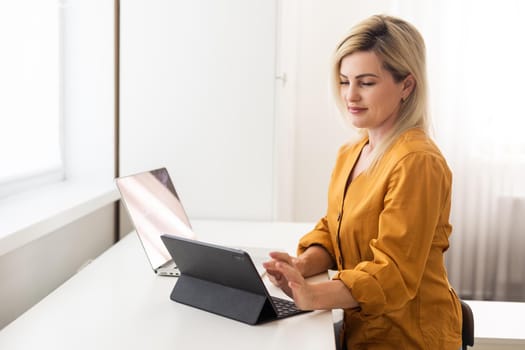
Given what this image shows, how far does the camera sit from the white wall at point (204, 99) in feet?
7.21

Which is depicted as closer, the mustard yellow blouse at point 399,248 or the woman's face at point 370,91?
the mustard yellow blouse at point 399,248

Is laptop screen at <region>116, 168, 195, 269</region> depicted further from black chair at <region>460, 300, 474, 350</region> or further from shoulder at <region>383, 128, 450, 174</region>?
black chair at <region>460, 300, 474, 350</region>

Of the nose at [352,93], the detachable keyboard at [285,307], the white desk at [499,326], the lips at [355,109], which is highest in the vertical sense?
the nose at [352,93]

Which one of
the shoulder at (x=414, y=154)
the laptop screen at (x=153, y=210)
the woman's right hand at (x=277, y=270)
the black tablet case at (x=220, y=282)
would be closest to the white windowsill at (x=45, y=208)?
the laptop screen at (x=153, y=210)

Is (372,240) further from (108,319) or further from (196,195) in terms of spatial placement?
(196,195)

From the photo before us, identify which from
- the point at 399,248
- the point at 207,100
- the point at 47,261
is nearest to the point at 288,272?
the point at 399,248

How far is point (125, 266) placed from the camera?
1.68 meters

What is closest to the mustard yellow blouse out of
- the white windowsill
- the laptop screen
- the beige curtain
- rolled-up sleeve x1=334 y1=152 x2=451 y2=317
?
rolled-up sleeve x1=334 y1=152 x2=451 y2=317

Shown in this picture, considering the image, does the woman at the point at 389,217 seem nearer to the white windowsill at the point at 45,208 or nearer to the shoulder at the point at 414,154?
the shoulder at the point at 414,154

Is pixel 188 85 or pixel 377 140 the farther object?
pixel 188 85

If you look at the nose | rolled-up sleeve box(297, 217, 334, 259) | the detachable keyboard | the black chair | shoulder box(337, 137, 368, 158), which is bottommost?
the black chair

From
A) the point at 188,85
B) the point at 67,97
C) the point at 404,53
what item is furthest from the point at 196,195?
the point at 404,53

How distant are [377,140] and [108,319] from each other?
702mm

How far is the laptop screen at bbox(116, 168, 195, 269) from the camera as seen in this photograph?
160cm
